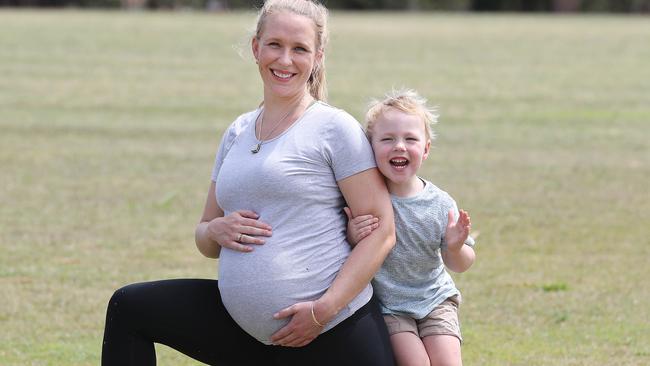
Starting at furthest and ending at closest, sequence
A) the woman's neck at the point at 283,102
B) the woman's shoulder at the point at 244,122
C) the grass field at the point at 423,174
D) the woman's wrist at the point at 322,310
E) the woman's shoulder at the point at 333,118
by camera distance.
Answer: the grass field at the point at 423,174, the woman's shoulder at the point at 244,122, the woman's neck at the point at 283,102, the woman's shoulder at the point at 333,118, the woman's wrist at the point at 322,310

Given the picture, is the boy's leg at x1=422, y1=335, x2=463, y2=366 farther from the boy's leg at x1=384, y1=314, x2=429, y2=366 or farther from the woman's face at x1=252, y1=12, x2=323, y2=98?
the woman's face at x1=252, y1=12, x2=323, y2=98

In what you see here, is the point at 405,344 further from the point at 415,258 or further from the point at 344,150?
the point at 344,150

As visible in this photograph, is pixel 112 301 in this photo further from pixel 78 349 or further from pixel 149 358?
pixel 78 349

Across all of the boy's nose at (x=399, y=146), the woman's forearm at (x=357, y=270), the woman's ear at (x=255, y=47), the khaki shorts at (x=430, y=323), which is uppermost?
the woman's ear at (x=255, y=47)

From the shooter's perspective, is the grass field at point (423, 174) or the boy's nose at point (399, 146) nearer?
the boy's nose at point (399, 146)

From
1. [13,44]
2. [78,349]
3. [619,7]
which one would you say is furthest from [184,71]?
[619,7]

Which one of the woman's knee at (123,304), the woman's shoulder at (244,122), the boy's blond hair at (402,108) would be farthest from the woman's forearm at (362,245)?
the woman's knee at (123,304)

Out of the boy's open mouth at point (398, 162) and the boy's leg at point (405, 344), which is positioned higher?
the boy's open mouth at point (398, 162)

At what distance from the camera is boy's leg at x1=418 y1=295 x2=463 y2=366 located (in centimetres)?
424

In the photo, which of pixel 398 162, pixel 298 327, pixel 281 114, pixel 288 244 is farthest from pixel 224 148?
pixel 298 327

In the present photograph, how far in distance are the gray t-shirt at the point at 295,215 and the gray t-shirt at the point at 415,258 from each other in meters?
0.19

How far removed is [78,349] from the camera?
244 inches

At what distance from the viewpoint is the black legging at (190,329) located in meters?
4.10

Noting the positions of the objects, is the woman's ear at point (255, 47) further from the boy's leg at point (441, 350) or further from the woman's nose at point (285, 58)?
the boy's leg at point (441, 350)
